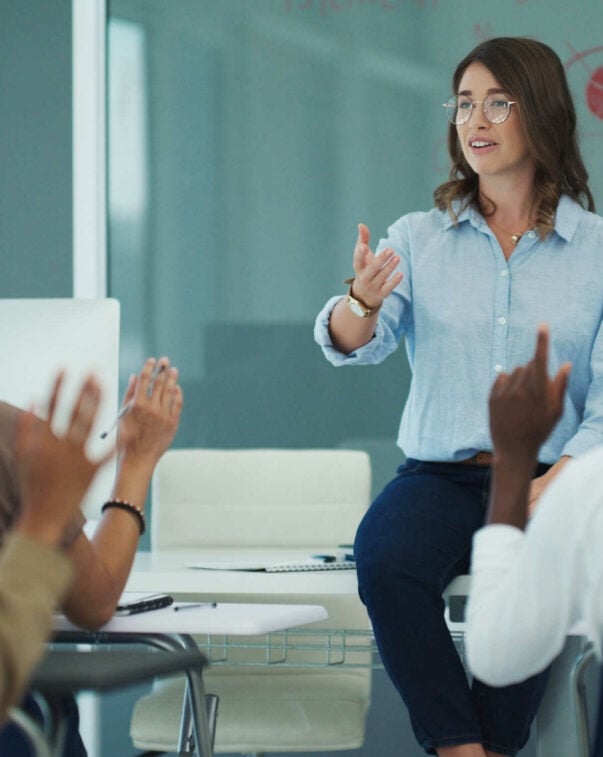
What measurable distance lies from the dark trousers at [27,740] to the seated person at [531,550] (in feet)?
2.29

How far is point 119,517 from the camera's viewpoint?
6.17 ft

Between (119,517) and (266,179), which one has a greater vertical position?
(266,179)

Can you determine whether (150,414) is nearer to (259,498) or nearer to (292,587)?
(292,587)

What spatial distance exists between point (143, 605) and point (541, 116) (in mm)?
1318

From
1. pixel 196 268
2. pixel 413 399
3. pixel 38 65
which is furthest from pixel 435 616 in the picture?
pixel 38 65

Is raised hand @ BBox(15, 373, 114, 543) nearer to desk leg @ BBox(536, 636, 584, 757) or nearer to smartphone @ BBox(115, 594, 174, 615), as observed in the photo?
smartphone @ BBox(115, 594, 174, 615)

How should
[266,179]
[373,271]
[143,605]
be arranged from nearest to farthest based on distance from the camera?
[143,605], [373,271], [266,179]

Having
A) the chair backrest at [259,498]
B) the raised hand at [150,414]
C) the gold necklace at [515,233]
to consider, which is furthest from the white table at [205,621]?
the chair backrest at [259,498]

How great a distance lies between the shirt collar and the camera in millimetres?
2623

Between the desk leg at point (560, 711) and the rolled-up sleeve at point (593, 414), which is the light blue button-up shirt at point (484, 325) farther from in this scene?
the desk leg at point (560, 711)

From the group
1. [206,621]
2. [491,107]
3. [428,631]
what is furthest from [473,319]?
[206,621]

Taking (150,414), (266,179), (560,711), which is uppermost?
(266,179)

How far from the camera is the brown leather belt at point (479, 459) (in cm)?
247

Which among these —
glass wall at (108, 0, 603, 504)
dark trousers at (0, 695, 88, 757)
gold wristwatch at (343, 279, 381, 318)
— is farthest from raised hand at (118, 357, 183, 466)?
glass wall at (108, 0, 603, 504)
